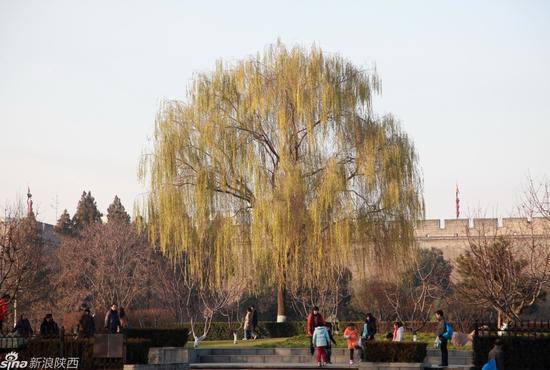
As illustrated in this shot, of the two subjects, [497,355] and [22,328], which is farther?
[22,328]

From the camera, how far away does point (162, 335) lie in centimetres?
2797

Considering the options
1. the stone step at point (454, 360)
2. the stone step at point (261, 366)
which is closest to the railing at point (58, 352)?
the stone step at point (261, 366)

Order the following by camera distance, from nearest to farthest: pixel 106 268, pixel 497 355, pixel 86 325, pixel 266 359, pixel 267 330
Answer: pixel 497 355 → pixel 86 325 → pixel 266 359 → pixel 267 330 → pixel 106 268

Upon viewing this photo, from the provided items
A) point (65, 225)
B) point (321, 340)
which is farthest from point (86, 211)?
Answer: point (321, 340)

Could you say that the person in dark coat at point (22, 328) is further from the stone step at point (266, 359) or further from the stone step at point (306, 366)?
the stone step at point (266, 359)

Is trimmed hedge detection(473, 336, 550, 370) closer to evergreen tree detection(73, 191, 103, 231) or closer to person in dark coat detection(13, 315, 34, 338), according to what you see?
person in dark coat detection(13, 315, 34, 338)

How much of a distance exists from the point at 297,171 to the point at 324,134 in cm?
191

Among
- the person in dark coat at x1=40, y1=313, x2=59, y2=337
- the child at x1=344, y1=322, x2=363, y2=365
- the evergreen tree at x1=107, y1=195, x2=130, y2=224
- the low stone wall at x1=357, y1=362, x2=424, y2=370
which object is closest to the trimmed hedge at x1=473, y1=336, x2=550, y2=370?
the low stone wall at x1=357, y1=362, x2=424, y2=370

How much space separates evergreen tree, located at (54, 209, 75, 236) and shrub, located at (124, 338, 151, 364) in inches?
1725

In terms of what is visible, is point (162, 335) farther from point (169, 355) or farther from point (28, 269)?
point (28, 269)

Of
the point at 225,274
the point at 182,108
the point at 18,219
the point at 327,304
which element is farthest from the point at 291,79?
the point at 18,219

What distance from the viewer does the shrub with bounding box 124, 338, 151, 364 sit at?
2262 cm

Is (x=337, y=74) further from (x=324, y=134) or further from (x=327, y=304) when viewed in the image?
(x=327, y=304)

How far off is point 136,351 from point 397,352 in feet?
18.8
